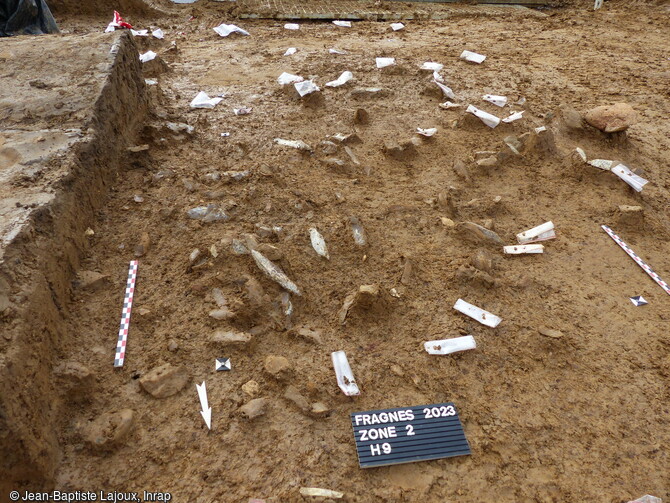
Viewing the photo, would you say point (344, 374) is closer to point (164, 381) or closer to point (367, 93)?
point (164, 381)

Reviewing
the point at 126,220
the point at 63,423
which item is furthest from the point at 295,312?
the point at 126,220

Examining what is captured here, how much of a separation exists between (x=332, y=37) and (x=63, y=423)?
6.55 metres

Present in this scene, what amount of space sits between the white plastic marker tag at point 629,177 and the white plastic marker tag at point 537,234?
100 centimetres

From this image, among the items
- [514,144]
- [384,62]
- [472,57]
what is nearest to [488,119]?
[514,144]

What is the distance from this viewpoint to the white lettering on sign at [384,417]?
2.21 metres

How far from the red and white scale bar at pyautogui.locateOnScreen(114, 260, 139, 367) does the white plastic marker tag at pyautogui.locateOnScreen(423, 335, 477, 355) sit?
167 centimetres

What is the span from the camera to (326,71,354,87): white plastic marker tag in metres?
5.28

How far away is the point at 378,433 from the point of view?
216 cm

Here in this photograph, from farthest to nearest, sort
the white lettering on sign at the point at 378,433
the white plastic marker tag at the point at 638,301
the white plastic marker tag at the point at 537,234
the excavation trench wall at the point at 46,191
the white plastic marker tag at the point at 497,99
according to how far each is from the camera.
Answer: the white plastic marker tag at the point at 497,99 → the white plastic marker tag at the point at 537,234 → the white plastic marker tag at the point at 638,301 → the white lettering on sign at the point at 378,433 → the excavation trench wall at the point at 46,191

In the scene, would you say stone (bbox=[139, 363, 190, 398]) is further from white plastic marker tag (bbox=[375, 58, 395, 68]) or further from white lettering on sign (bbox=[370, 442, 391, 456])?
white plastic marker tag (bbox=[375, 58, 395, 68])

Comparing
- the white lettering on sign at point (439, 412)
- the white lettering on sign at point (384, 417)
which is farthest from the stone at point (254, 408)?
the white lettering on sign at point (439, 412)

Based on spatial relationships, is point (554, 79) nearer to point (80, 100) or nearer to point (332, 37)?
point (332, 37)

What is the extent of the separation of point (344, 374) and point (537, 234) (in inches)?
74.4

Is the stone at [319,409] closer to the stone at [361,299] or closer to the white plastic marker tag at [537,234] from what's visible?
the stone at [361,299]
